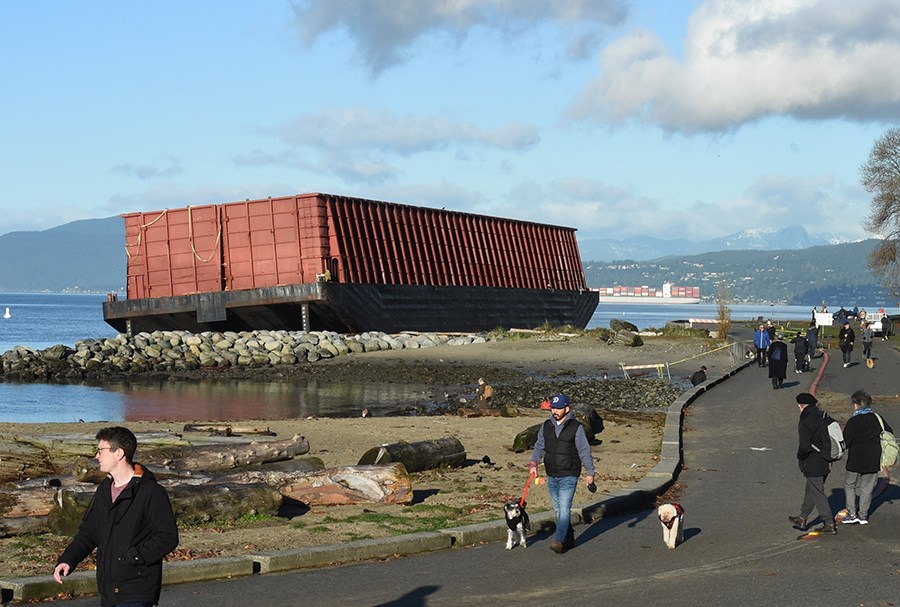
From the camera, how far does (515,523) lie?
11.3 meters

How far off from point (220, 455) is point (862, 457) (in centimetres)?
768

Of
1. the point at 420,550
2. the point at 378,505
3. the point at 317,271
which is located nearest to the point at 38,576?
the point at 420,550

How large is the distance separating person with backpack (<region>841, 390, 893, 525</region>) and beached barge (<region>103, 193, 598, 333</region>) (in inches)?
1578

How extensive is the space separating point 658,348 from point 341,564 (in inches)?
1624

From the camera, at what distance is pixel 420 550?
11375 mm

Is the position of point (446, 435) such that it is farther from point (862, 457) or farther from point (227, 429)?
point (862, 457)

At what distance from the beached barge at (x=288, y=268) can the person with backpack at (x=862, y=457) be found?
132 feet

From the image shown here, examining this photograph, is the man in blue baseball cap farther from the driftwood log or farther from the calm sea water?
the calm sea water

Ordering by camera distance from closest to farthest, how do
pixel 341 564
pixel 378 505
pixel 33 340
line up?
pixel 341 564, pixel 378 505, pixel 33 340

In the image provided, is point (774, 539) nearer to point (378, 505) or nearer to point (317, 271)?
point (378, 505)

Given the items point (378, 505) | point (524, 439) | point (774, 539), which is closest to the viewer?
point (774, 539)

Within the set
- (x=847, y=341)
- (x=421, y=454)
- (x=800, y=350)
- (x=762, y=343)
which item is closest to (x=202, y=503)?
(x=421, y=454)

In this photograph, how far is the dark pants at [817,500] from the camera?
39.8ft

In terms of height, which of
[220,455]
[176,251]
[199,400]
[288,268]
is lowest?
[199,400]
